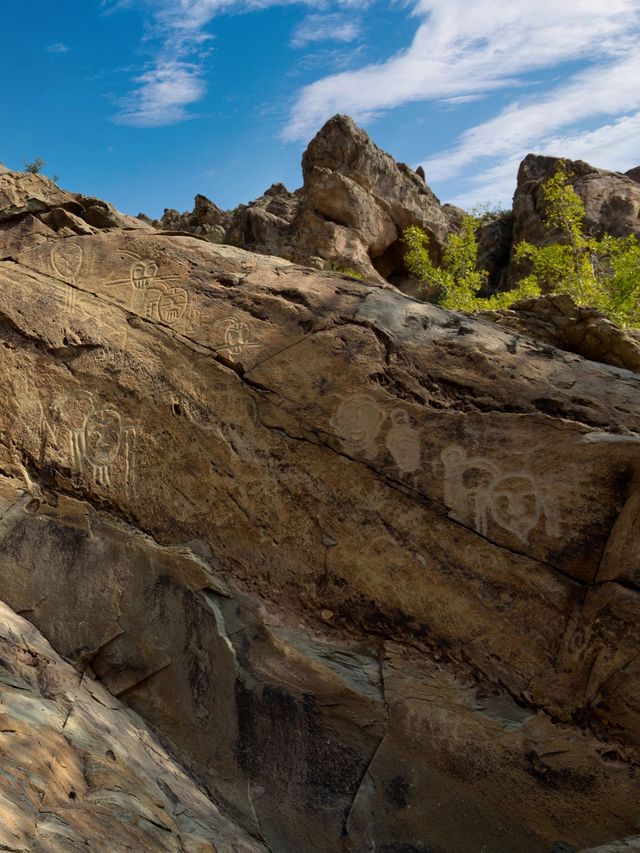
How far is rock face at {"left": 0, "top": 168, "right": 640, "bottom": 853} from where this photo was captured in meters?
4.53

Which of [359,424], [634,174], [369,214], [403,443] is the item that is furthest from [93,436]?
[634,174]

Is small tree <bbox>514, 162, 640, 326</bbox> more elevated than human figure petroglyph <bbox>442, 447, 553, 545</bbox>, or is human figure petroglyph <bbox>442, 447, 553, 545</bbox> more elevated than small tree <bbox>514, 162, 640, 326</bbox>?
small tree <bbox>514, 162, 640, 326</bbox>

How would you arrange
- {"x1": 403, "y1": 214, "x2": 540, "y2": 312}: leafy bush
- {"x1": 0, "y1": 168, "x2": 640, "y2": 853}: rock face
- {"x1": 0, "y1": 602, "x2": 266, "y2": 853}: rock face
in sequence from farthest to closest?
{"x1": 403, "y1": 214, "x2": 540, "y2": 312}: leafy bush, {"x1": 0, "y1": 168, "x2": 640, "y2": 853}: rock face, {"x1": 0, "y1": 602, "x2": 266, "y2": 853}: rock face

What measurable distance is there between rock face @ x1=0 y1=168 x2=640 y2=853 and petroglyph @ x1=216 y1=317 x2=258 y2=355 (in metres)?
0.02

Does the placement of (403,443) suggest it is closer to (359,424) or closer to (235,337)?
(359,424)

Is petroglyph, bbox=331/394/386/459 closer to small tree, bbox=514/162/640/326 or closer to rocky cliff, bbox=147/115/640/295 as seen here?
small tree, bbox=514/162/640/326

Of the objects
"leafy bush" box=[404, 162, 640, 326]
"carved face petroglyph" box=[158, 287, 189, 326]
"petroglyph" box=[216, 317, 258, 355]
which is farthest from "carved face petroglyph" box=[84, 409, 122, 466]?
"leafy bush" box=[404, 162, 640, 326]

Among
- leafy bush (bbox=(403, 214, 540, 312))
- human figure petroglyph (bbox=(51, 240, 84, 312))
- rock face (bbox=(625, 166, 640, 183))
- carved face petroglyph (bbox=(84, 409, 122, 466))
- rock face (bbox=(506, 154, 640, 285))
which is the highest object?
rock face (bbox=(625, 166, 640, 183))

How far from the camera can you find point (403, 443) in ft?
17.2

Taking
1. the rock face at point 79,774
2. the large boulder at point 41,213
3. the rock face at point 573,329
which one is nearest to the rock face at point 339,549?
the rock face at point 79,774

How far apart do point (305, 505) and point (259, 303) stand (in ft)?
6.16

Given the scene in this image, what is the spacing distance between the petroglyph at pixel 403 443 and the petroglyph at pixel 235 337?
1.42 meters

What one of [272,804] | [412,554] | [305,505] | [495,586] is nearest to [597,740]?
[495,586]

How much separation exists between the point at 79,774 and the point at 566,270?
43.7 ft
